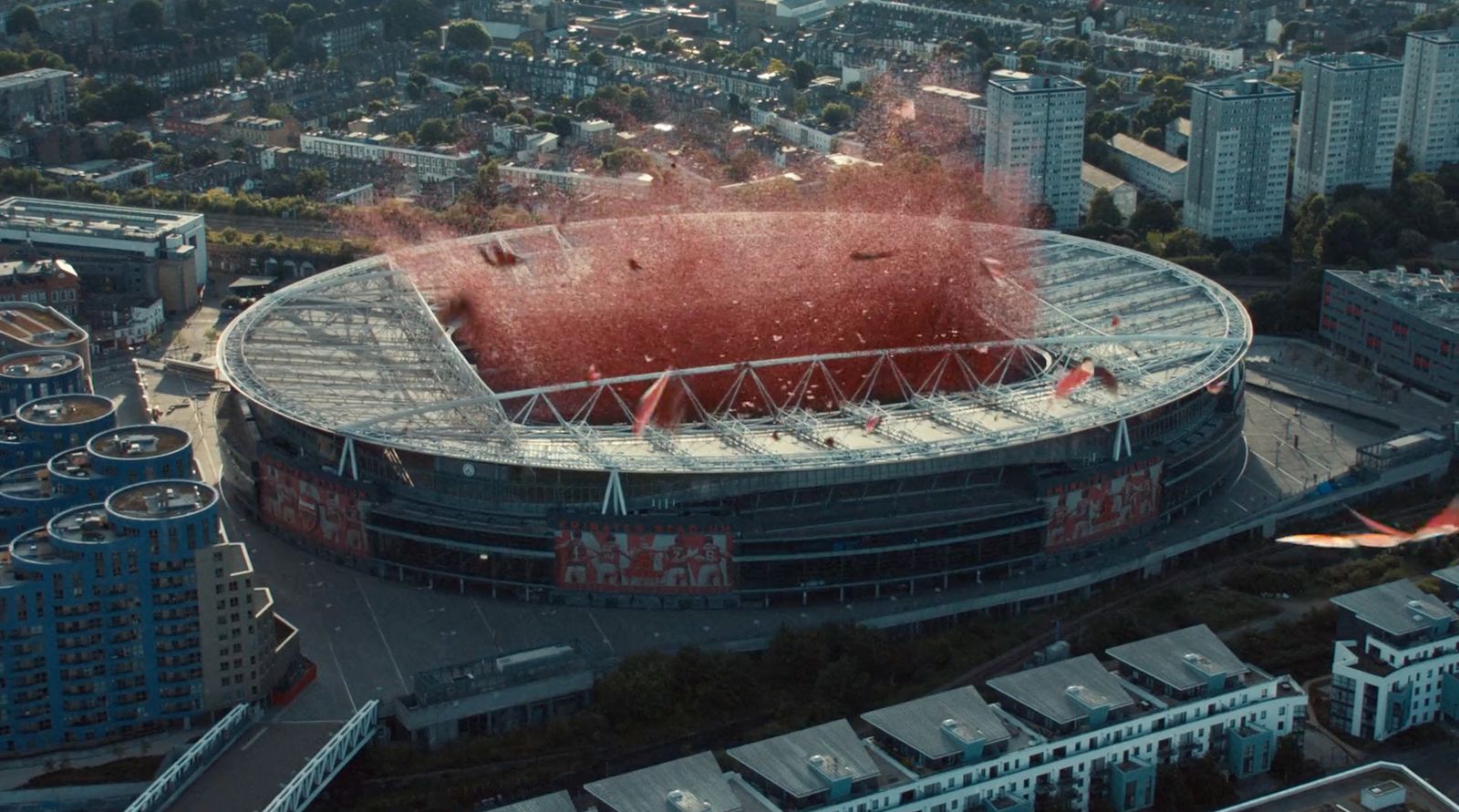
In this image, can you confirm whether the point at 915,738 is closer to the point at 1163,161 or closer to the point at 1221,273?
the point at 1221,273

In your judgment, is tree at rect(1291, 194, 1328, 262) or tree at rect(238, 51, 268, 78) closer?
tree at rect(1291, 194, 1328, 262)

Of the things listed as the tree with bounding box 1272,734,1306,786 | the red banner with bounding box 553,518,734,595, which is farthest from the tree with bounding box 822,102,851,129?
the tree with bounding box 1272,734,1306,786

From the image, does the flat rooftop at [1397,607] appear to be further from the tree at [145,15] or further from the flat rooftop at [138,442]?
the tree at [145,15]

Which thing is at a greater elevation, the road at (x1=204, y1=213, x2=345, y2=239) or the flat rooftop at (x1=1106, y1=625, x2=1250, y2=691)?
the flat rooftop at (x1=1106, y1=625, x2=1250, y2=691)

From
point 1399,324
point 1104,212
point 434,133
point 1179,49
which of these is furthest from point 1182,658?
point 1179,49

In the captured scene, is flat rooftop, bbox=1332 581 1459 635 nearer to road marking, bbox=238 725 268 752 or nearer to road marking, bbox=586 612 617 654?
road marking, bbox=586 612 617 654

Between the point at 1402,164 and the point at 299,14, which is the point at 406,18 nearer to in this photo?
the point at 299,14
